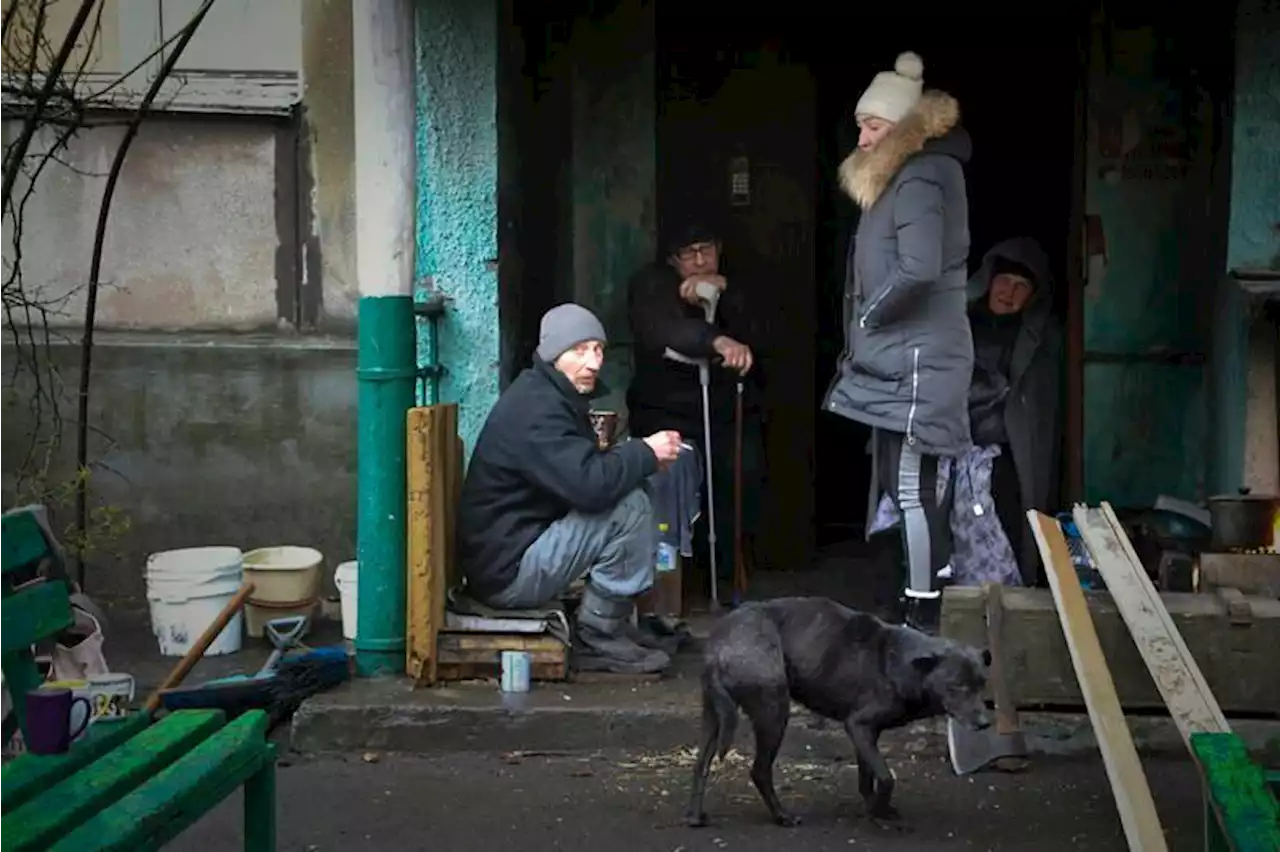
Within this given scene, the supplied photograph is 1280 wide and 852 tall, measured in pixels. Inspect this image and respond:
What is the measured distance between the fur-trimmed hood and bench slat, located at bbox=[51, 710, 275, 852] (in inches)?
129

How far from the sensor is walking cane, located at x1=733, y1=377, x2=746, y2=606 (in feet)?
25.6

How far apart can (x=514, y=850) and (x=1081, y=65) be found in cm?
459

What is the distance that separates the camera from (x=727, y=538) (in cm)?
820

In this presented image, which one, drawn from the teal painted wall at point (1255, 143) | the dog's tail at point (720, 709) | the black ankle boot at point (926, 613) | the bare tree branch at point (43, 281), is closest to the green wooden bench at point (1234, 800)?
the dog's tail at point (720, 709)

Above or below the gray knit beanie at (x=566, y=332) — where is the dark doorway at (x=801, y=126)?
above

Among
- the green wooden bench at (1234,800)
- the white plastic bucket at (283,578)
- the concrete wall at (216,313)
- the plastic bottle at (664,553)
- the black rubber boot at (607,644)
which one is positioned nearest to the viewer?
the green wooden bench at (1234,800)

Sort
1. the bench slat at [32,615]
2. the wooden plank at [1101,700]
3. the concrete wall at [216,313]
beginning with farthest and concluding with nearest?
1. the concrete wall at [216,313]
2. the wooden plank at [1101,700]
3. the bench slat at [32,615]

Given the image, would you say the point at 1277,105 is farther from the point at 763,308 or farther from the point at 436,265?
the point at 436,265

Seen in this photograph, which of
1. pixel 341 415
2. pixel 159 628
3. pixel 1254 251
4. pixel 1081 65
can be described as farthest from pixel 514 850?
pixel 1081 65

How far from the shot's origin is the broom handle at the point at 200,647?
20.1ft

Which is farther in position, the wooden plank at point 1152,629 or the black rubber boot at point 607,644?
the black rubber boot at point 607,644

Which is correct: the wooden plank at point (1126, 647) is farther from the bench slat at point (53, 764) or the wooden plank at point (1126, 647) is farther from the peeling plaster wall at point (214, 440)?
the peeling plaster wall at point (214, 440)

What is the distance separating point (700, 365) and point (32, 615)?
163 inches

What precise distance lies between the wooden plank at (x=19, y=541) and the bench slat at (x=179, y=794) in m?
0.59
